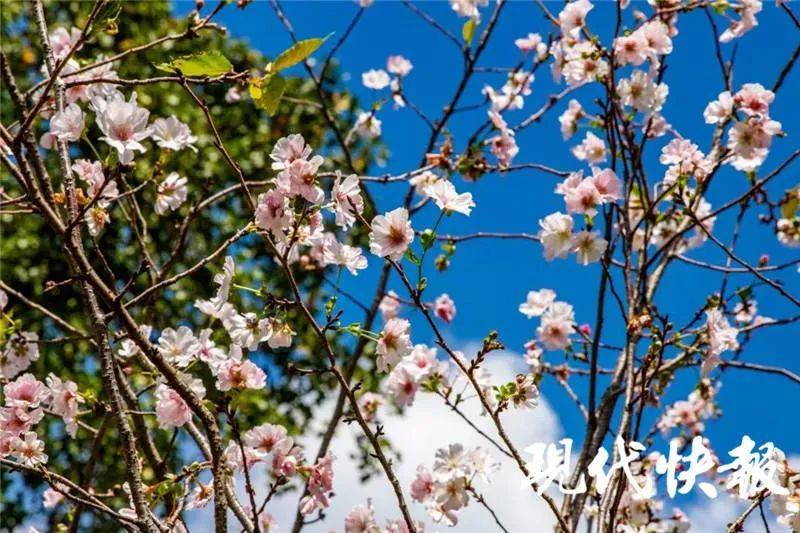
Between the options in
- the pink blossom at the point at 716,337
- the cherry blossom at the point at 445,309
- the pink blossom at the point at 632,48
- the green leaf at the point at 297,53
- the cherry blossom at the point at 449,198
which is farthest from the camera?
the cherry blossom at the point at 445,309

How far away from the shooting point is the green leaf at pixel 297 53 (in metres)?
1.12

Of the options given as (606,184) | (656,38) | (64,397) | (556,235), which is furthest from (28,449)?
(656,38)

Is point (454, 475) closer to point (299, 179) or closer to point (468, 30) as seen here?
point (299, 179)

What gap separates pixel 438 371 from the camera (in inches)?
84.1

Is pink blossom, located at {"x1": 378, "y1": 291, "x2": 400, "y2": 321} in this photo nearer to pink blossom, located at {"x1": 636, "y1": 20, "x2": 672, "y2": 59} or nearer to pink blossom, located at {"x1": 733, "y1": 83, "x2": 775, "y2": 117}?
pink blossom, located at {"x1": 636, "y1": 20, "x2": 672, "y2": 59}

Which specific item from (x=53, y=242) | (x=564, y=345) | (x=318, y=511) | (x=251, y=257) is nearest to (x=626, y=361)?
(x=564, y=345)

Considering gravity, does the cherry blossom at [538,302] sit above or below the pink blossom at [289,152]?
above

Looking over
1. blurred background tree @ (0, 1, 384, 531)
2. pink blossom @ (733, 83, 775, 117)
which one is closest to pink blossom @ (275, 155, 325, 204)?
pink blossom @ (733, 83, 775, 117)

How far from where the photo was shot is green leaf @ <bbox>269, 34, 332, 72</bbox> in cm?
112

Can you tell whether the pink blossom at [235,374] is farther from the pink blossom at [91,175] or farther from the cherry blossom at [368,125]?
the cherry blossom at [368,125]

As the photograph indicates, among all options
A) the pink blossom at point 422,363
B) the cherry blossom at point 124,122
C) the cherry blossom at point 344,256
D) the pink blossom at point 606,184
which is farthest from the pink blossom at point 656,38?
the cherry blossom at point 124,122

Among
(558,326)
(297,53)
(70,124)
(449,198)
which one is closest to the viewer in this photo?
(297,53)

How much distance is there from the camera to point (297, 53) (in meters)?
1.15

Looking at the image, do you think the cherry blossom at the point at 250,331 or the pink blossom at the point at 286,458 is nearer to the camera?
the cherry blossom at the point at 250,331
